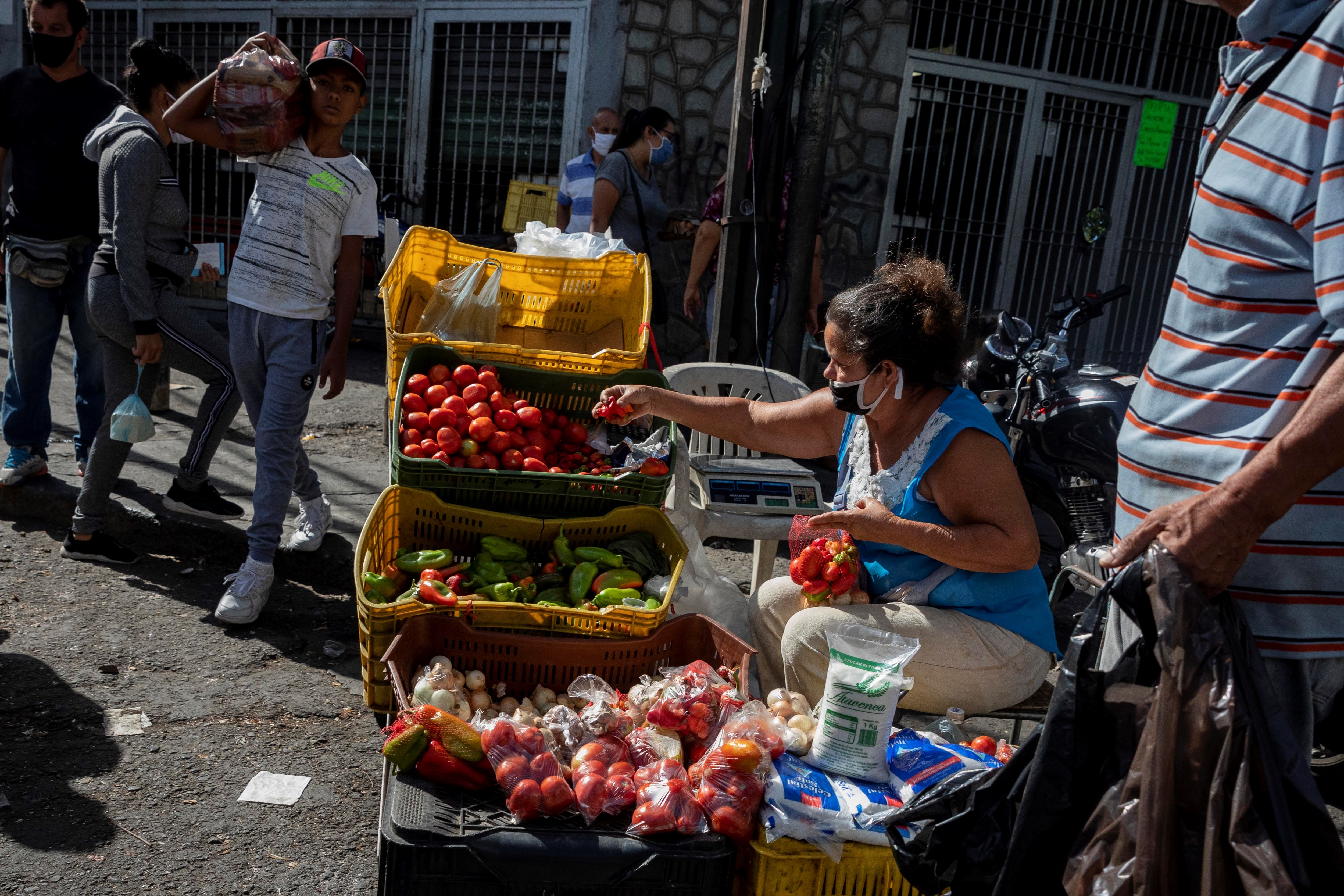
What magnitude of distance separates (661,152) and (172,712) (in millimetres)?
4272

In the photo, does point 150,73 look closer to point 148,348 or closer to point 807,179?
point 148,348

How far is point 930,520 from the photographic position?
2.73 meters

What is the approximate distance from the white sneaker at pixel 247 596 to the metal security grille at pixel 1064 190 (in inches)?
312

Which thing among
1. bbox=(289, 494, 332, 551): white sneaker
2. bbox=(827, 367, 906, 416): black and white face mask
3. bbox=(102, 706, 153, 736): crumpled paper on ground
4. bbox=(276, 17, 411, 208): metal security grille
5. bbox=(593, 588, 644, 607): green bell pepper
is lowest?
bbox=(102, 706, 153, 736): crumpled paper on ground

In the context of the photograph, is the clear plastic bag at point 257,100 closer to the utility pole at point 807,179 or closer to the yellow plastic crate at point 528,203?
the utility pole at point 807,179

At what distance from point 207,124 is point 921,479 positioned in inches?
118

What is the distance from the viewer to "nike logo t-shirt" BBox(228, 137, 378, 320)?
374cm

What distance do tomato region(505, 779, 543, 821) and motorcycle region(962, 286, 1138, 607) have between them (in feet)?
7.86

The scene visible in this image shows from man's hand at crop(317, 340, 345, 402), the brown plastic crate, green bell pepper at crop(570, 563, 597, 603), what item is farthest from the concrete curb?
the brown plastic crate

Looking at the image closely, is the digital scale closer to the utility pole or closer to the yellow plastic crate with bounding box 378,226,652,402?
the yellow plastic crate with bounding box 378,226,652,402

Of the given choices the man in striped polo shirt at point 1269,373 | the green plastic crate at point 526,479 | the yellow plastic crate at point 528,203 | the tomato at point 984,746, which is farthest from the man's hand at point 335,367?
the yellow plastic crate at point 528,203

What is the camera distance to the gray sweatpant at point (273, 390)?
12.6 feet

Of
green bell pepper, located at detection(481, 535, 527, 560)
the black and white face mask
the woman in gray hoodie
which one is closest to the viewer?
the black and white face mask

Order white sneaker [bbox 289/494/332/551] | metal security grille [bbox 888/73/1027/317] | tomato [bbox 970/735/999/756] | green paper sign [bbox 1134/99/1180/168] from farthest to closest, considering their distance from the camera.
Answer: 1. green paper sign [bbox 1134/99/1180/168]
2. metal security grille [bbox 888/73/1027/317]
3. white sneaker [bbox 289/494/332/551]
4. tomato [bbox 970/735/999/756]
